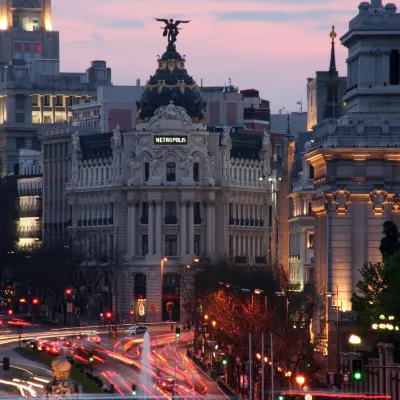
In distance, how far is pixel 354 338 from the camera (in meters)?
126

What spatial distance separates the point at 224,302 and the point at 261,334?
23591 millimetres

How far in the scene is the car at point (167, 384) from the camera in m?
147

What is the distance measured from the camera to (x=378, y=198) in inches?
6407

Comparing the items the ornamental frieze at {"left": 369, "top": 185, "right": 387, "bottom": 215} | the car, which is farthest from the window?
the car

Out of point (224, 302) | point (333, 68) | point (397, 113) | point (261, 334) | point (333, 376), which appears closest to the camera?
point (333, 376)

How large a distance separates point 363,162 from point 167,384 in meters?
21.9

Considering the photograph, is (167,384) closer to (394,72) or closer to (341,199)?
(341,199)

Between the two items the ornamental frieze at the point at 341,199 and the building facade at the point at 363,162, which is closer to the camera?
the building facade at the point at 363,162

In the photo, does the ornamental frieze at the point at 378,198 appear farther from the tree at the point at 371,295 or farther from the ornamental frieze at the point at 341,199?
the tree at the point at 371,295

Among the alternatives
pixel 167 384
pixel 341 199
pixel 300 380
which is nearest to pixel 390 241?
pixel 167 384

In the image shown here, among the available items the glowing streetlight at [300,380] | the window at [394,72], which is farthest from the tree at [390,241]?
the window at [394,72]

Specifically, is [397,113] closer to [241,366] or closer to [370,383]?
[241,366]

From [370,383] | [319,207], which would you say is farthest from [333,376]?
[319,207]

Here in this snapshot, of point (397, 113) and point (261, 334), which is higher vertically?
point (397, 113)
